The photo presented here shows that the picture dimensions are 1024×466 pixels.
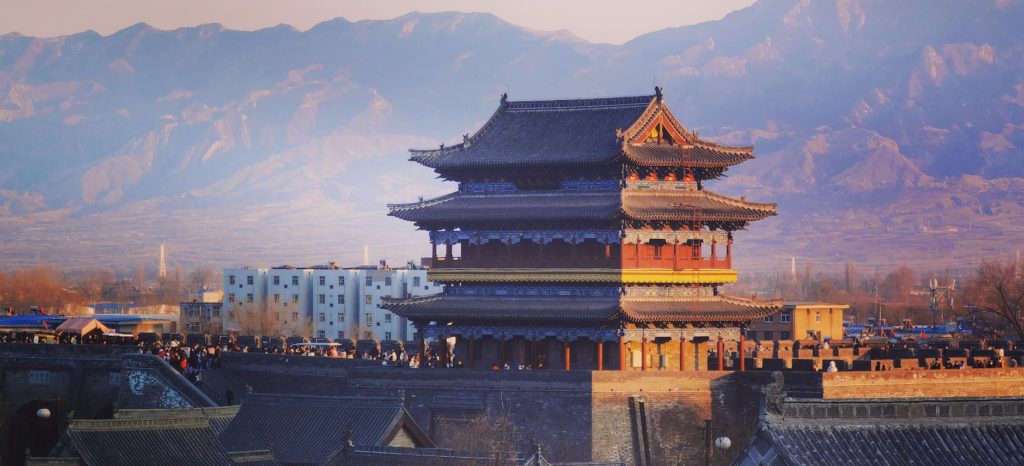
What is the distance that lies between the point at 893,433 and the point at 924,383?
33.0 m

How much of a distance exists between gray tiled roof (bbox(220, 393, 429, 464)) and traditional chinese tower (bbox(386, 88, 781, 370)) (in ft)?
33.9

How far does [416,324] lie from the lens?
8638cm

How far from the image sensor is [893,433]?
164 feet

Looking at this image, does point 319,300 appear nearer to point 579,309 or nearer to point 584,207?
point 584,207

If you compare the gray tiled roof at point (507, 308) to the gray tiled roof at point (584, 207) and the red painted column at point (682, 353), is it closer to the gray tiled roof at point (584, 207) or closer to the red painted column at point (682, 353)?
the gray tiled roof at point (584, 207)

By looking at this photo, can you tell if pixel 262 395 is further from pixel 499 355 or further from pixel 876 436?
pixel 876 436

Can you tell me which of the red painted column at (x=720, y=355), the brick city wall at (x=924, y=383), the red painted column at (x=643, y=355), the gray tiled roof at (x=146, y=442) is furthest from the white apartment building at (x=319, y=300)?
the gray tiled roof at (x=146, y=442)

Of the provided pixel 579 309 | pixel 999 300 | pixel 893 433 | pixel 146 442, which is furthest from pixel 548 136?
pixel 999 300

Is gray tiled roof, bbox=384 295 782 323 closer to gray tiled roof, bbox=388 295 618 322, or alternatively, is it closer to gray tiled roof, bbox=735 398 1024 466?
gray tiled roof, bbox=388 295 618 322

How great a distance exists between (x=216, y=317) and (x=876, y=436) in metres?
138

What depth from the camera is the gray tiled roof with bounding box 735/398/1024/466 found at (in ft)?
162

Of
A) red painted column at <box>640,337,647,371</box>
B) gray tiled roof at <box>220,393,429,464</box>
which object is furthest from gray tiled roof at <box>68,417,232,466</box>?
red painted column at <box>640,337,647,371</box>

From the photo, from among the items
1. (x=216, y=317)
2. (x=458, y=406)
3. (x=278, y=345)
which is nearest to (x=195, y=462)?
(x=458, y=406)

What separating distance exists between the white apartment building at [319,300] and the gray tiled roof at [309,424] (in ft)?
314
